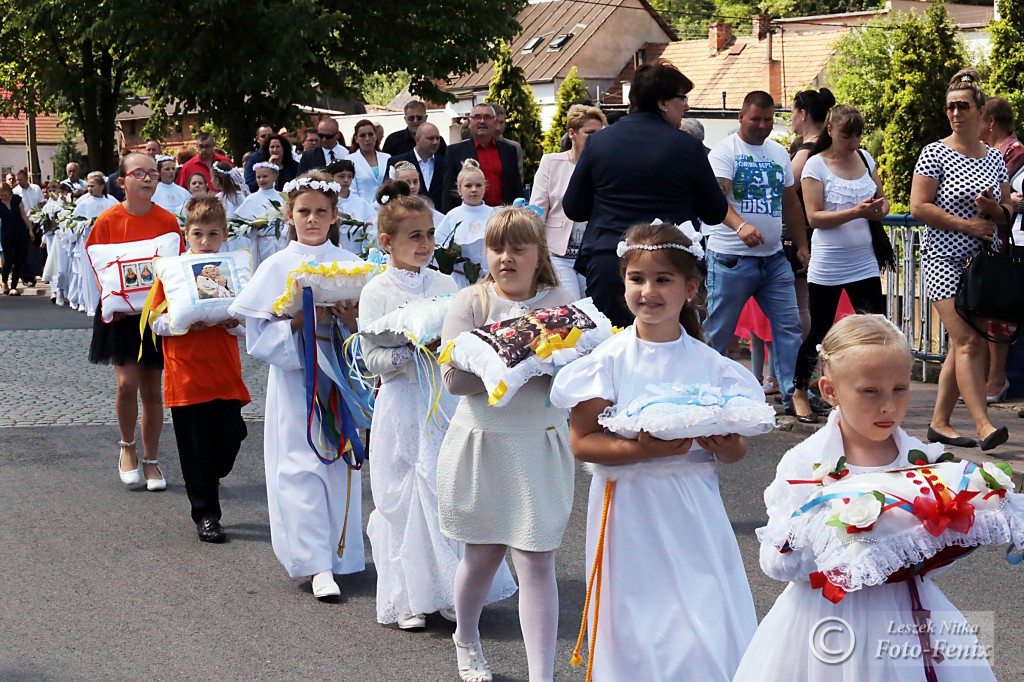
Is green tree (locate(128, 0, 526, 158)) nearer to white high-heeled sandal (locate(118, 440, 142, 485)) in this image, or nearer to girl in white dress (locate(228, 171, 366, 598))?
white high-heeled sandal (locate(118, 440, 142, 485))

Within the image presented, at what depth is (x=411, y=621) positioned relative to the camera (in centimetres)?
566

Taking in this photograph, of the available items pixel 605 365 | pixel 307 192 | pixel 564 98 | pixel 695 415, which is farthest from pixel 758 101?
pixel 564 98

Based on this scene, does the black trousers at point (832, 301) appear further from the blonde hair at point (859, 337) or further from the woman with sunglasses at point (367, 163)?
the woman with sunglasses at point (367, 163)

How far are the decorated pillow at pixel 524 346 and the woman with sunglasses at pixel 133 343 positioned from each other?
3670 millimetres

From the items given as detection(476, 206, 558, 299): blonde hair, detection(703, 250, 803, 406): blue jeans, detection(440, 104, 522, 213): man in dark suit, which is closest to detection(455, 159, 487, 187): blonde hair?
detection(440, 104, 522, 213): man in dark suit

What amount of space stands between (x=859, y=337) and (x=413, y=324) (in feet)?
7.47

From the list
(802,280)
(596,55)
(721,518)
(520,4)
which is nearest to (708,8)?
(596,55)

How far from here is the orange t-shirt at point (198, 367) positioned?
7.14 meters

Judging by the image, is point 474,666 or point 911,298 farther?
point 911,298

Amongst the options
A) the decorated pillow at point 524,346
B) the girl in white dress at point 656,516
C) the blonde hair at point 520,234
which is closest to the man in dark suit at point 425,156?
the blonde hair at point 520,234

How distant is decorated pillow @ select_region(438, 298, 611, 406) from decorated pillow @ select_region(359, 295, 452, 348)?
0.64 metres

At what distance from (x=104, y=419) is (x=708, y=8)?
100454 millimetres

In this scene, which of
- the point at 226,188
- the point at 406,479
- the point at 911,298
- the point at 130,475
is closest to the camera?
the point at 406,479

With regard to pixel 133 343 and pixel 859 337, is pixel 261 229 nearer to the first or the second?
pixel 133 343
